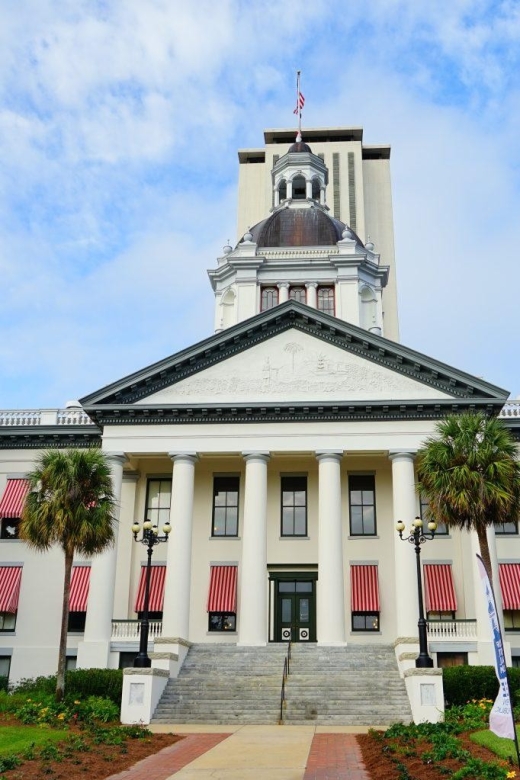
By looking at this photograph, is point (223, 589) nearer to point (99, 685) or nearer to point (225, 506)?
point (225, 506)

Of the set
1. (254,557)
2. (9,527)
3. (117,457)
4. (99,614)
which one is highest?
(117,457)

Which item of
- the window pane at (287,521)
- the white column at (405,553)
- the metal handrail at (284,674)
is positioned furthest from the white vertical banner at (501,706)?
the window pane at (287,521)

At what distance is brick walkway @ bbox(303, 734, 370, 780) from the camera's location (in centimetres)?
1430

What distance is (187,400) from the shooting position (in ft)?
113

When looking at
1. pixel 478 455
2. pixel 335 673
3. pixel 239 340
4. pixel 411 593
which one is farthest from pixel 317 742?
pixel 239 340

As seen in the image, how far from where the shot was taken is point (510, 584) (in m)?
33.7

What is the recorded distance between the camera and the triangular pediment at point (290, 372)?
111 ft

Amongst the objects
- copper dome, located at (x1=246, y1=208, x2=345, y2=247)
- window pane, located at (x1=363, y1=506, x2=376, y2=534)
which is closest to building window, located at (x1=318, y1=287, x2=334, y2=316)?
copper dome, located at (x1=246, y1=208, x2=345, y2=247)

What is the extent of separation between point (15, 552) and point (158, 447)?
860 centimetres

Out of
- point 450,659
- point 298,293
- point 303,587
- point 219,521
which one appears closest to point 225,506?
point 219,521

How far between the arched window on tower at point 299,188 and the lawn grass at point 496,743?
41862 mm

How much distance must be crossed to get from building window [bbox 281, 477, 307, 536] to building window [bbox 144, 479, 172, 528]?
5138 mm

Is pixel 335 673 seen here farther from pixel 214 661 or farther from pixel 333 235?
A: pixel 333 235

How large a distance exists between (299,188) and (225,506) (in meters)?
26.7
